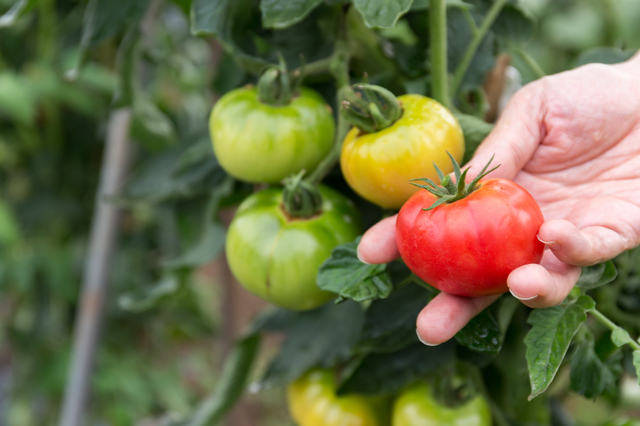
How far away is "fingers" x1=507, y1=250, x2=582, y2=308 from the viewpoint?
1.02 ft

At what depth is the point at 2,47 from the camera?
1.09 meters

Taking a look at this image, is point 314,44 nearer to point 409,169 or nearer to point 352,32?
point 352,32

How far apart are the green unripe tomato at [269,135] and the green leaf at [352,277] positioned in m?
0.12

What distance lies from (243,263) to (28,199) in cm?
90

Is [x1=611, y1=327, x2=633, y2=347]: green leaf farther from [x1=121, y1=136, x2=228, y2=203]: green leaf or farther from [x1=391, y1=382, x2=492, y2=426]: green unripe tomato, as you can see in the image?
[x1=121, y1=136, x2=228, y2=203]: green leaf

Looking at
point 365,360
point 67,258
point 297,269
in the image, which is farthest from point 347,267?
point 67,258

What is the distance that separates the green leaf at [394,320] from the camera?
0.50 m

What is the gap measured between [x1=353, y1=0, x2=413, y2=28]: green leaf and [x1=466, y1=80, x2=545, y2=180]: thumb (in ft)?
0.40

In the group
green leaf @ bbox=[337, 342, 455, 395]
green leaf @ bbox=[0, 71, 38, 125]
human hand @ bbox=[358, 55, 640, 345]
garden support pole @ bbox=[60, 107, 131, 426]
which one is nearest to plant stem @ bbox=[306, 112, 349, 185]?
human hand @ bbox=[358, 55, 640, 345]

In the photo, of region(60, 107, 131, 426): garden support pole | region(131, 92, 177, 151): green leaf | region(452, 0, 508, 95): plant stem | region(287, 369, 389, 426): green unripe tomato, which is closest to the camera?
region(452, 0, 508, 95): plant stem

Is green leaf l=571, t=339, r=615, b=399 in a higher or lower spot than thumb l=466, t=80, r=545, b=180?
lower

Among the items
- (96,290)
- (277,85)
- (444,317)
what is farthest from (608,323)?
(96,290)

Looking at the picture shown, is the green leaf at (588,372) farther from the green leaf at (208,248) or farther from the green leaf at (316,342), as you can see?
the green leaf at (208,248)

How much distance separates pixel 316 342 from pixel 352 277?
1.05ft
